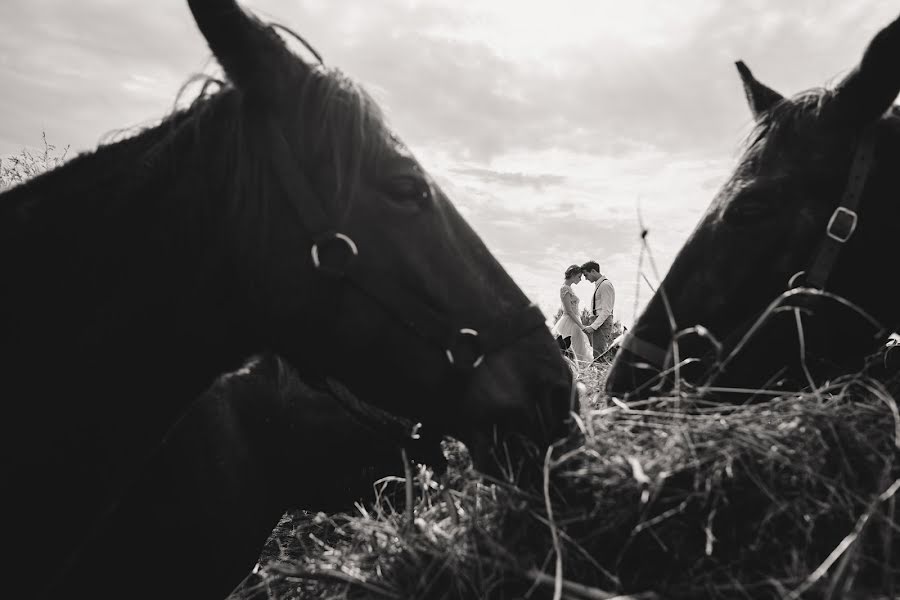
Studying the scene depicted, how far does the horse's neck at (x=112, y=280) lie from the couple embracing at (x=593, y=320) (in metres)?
7.70

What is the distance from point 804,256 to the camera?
2.49 metres

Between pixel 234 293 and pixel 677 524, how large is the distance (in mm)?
1648

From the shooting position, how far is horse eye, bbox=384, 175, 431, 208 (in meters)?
2.10

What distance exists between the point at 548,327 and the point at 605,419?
1.57 feet

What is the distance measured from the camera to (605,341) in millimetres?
10047

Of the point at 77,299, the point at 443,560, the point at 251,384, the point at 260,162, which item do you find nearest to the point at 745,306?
the point at 443,560

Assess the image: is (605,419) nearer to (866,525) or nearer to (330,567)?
(866,525)

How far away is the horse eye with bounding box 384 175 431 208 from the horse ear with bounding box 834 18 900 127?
6.76 ft

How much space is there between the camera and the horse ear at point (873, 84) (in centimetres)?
243

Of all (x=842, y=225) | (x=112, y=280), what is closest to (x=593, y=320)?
(x=842, y=225)

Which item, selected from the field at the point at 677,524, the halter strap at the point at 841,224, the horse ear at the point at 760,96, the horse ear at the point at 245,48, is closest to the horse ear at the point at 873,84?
the halter strap at the point at 841,224

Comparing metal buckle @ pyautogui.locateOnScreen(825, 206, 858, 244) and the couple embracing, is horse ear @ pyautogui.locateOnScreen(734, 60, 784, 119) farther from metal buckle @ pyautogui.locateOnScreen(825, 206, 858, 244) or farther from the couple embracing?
the couple embracing

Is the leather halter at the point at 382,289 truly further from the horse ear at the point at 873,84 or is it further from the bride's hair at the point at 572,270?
the bride's hair at the point at 572,270

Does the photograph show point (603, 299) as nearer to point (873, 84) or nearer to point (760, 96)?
point (760, 96)
